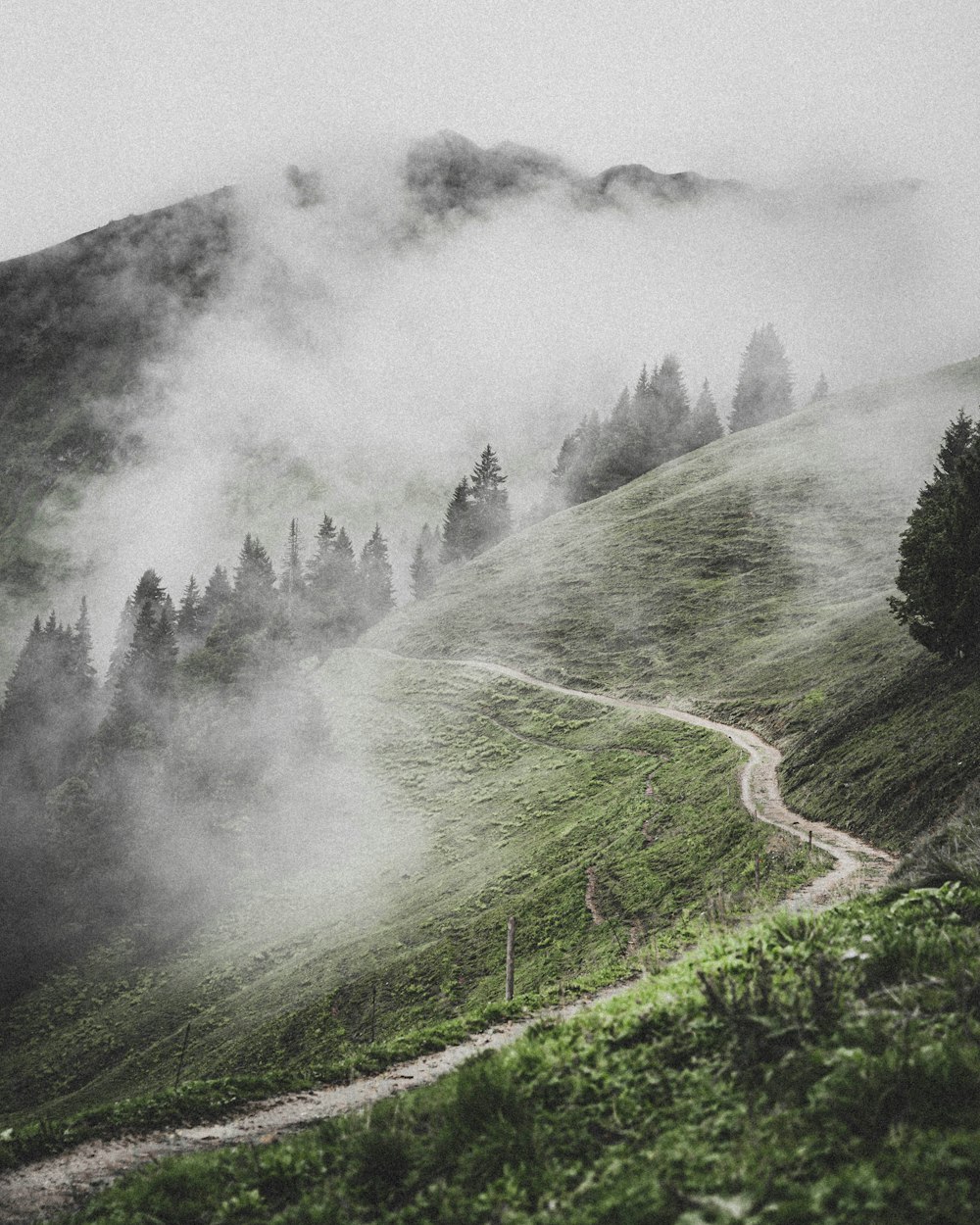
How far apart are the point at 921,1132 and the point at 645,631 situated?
65056mm

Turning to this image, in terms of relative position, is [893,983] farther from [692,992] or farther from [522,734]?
[522,734]

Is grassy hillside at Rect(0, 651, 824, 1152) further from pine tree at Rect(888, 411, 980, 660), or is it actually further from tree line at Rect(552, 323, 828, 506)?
tree line at Rect(552, 323, 828, 506)

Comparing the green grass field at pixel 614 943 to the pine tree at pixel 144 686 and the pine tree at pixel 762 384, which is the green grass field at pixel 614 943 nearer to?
the pine tree at pixel 144 686

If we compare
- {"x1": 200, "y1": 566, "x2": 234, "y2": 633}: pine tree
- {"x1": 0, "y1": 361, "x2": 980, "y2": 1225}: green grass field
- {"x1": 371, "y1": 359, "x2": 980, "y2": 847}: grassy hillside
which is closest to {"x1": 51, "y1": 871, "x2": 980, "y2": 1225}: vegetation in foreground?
{"x1": 0, "y1": 361, "x2": 980, "y2": 1225}: green grass field

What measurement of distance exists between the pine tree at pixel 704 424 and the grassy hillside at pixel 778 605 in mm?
10775

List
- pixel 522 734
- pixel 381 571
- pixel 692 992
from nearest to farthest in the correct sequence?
1. pixel 692 992
2. pixel 522 734
3. pixel 381 571

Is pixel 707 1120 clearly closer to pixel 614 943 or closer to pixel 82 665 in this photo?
pixel 614 943

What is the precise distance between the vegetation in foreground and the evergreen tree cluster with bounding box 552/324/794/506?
11970 cm

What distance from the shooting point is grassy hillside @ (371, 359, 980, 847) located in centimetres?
2452

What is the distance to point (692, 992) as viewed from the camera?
8016 mm

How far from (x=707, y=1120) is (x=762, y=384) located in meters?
146

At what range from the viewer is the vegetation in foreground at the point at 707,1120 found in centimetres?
492

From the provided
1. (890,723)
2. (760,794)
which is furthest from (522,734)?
(890,723)

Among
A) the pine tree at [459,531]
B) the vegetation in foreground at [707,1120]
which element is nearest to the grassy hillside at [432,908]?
the vegetation in foreground at [707,1120]
